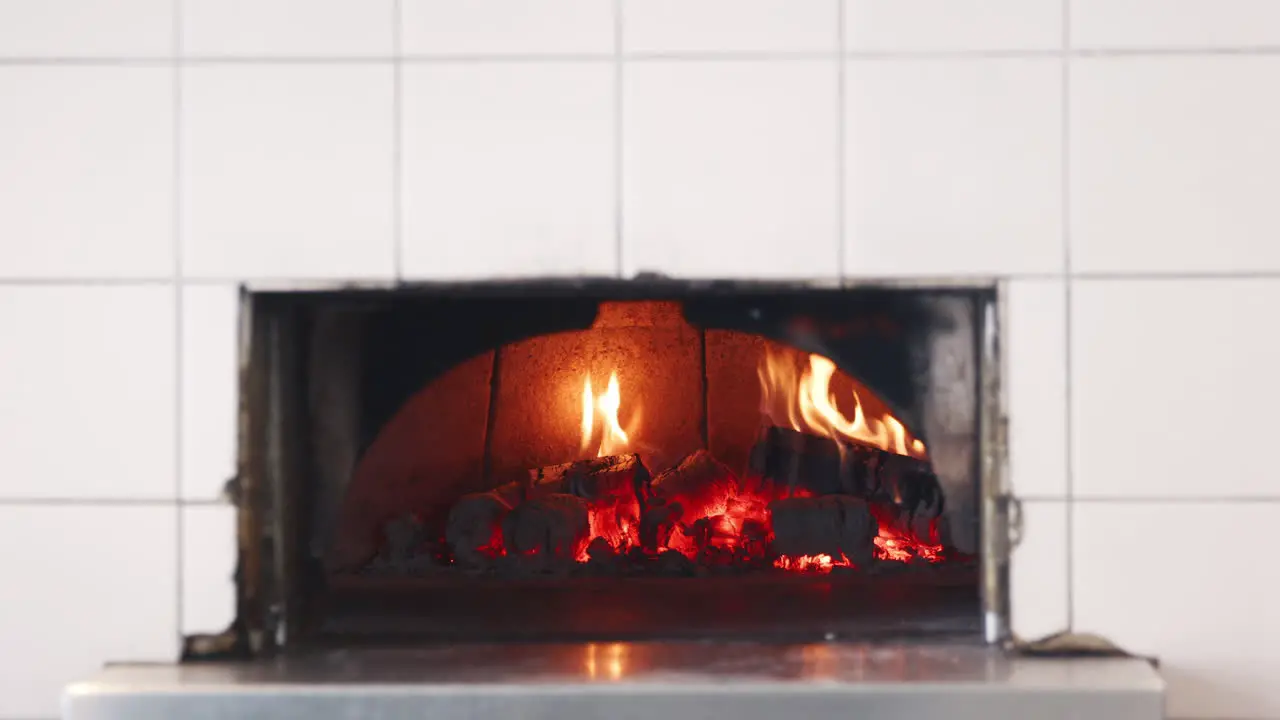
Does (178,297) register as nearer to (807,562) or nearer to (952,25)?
(807,562)

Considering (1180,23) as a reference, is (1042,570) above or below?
below

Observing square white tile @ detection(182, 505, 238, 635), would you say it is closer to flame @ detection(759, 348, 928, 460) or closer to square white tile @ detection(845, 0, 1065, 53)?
flame @ detection(759, 348, 928, 460)

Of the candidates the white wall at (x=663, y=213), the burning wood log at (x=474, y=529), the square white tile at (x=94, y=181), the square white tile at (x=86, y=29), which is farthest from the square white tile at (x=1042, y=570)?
the square white tile at (x=86, y=29)

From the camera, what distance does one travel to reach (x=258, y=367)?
138 centimetres

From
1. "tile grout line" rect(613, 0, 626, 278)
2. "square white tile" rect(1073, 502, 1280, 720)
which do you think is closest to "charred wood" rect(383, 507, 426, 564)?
"tile grout line" rect(613, 0, 626, 278)

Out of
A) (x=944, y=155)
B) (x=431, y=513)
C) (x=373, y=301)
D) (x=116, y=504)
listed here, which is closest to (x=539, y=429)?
(x=431, y=513)

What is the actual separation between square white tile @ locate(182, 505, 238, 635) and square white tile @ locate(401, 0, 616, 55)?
60 cm

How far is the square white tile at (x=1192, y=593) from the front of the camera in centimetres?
132

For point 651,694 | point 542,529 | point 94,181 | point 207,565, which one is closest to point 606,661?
point 651,694

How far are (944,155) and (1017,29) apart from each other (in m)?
0.17

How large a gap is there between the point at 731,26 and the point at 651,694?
766 mm

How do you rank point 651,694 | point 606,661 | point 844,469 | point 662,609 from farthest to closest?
point 844,469, point 662,609, point 606,661, point 651,694

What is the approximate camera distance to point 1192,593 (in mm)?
1316

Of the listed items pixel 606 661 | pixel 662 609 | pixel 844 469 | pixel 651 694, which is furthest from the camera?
pixel 844 469
